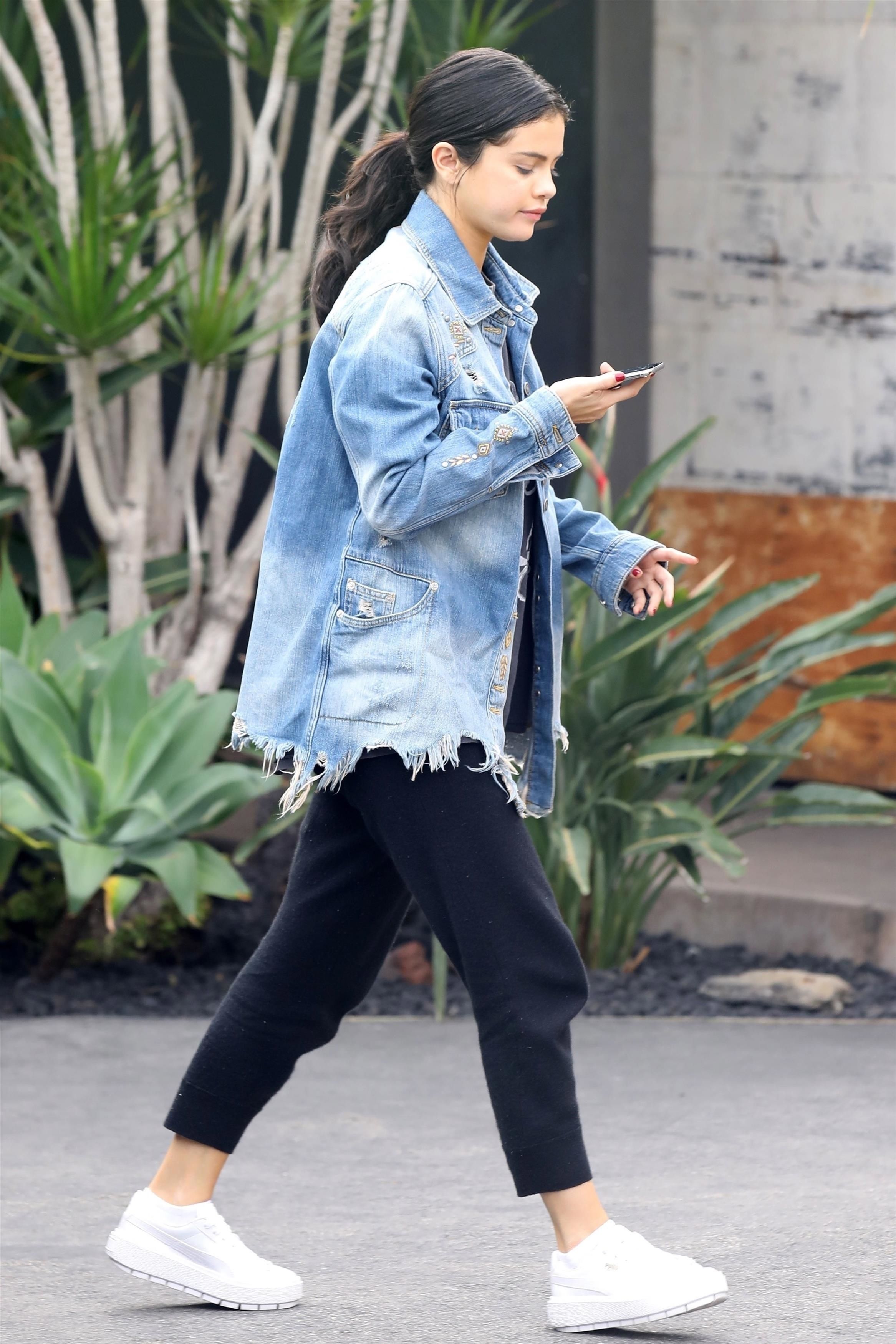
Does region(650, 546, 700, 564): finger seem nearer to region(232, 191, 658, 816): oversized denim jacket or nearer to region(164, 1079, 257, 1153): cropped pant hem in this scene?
region(232, 191, 658, 816): oversized denim jacket

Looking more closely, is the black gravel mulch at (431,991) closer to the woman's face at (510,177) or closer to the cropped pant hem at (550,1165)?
the cropped pant hem at (550,1165)

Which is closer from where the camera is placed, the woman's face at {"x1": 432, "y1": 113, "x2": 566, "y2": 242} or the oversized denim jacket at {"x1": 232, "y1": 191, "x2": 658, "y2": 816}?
the oversized denim jacket at {"x1": 232, "y1": 191, "x2": 658, "y2": 816}

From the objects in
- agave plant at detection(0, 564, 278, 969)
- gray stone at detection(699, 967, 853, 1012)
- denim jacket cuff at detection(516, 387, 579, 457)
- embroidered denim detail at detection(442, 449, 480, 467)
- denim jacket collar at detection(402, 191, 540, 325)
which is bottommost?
gray stone at detection(699, 967, 853, 1012)

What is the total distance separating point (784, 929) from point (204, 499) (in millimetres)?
2519

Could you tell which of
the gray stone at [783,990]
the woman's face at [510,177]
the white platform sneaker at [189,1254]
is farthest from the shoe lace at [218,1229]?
the gray stone at [783,990]

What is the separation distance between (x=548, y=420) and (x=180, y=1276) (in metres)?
1.40

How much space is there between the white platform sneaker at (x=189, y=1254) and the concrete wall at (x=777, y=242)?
421cm

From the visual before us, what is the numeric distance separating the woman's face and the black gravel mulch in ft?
8.30

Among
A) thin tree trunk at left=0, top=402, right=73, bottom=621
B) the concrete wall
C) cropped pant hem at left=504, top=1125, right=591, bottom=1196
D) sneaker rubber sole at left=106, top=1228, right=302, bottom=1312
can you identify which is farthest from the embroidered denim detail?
the concrete wall

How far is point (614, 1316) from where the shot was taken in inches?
114

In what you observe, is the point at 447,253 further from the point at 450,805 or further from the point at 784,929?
the point at 784,929

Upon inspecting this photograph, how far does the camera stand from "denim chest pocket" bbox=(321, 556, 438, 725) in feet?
9.32

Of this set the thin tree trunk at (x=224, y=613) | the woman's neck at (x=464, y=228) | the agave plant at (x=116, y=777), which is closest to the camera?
the woman's neck at (x=464, y=228)

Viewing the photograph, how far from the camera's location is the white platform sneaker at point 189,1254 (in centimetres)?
305
